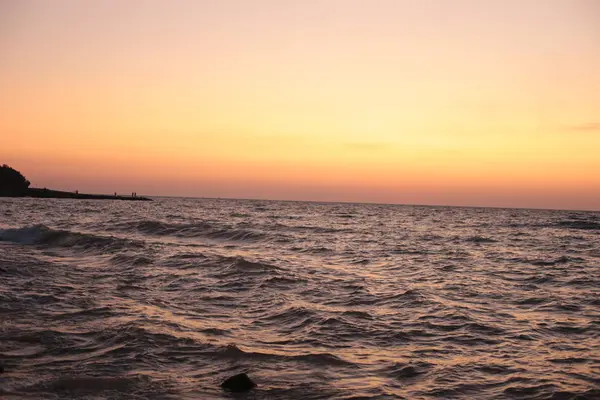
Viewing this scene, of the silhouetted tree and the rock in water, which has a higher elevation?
the silhouetted tree

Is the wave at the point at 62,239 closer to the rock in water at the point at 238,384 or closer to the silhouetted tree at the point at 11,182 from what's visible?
the rock in water at the point at 238,384

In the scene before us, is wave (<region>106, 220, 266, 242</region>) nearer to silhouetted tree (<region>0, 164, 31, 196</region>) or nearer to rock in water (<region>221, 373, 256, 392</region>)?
rock in water (<region>221, 373, 256, 392</region>)

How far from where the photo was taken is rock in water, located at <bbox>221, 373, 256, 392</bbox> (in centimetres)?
729

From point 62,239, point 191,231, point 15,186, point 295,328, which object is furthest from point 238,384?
point 15,186

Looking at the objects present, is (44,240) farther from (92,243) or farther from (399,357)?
(399,357)

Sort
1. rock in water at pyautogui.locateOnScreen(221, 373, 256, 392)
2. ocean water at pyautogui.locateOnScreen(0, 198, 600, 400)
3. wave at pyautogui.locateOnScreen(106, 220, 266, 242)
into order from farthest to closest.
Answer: wave at pyautogui.locateOnScreen(106, 220, 266, 242) → ocean water at pyautogui.locateOnScreen(0, 198, 600, 400) → rock in water at pyautogui.locateOnScreen(221, 373, 256, 392)

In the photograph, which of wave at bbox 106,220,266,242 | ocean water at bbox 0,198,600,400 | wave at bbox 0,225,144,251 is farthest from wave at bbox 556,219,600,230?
wave at bbox 0,225,144,251

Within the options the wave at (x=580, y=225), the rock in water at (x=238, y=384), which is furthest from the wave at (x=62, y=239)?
the wave at (x=580, y=225)

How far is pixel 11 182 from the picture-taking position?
12400 cm

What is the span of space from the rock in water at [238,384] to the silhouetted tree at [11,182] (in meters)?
135

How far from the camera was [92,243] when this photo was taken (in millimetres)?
28562

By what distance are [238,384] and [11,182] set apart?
137m

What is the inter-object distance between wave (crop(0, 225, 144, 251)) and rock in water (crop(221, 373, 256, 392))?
823 inches

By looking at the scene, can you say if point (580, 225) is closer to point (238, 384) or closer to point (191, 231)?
point (191, 231)
